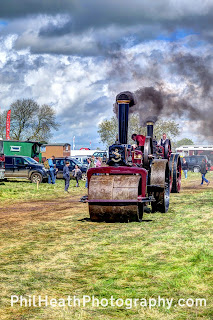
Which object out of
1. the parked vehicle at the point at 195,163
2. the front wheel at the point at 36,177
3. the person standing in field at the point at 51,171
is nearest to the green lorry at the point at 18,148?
the front wheel at the point at 36,177

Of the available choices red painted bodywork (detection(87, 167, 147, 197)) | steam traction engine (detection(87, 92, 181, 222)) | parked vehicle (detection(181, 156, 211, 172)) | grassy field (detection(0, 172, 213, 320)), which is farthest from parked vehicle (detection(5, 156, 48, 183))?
parked vehicle (detection(181, 156, 211, 172))

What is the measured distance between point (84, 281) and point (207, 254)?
2.25 metres

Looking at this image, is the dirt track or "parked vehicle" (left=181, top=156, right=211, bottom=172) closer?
the dirt track

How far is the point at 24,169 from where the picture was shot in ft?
91.4

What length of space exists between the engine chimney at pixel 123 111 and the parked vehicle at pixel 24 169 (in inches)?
577

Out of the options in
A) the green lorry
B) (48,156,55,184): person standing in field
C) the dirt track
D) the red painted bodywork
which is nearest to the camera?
the red painted bodywork

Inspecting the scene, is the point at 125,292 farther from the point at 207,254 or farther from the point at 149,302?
the point at 207,254

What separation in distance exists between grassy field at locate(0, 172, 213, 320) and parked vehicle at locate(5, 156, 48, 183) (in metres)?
15.6

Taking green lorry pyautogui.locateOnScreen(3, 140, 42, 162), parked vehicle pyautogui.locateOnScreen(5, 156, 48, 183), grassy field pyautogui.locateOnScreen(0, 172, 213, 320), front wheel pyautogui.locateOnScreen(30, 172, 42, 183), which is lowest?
grassy field pyautogui.locateOnScreen(0, 172, 213, 320)

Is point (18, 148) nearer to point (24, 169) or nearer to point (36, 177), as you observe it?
point (24, 169)

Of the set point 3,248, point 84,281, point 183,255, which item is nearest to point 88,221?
point 3,248

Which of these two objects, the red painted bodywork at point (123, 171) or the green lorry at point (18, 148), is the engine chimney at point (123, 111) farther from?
the green lorry at point (18, 148)

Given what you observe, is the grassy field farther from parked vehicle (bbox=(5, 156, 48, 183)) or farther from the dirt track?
parked vehicle (bbox=(5, 156, 48, 183))

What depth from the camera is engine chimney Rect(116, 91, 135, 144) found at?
12958mm
